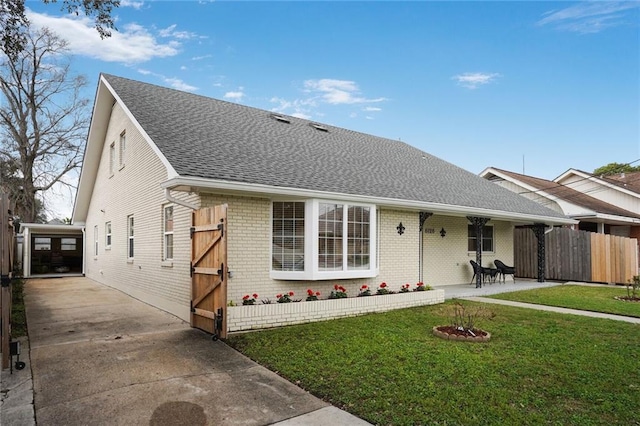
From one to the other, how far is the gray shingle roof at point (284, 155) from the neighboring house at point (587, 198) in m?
4.03

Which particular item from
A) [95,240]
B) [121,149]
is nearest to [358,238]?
[121,149]

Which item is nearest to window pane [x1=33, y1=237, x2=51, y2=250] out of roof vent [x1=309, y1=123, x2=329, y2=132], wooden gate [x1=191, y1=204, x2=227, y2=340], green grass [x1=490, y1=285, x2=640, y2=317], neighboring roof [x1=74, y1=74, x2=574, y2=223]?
neighboring roof [x1=74, y1=74, x2=574, y2=223]

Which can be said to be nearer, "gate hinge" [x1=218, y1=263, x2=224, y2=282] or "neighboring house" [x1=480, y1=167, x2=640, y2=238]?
"gate hinge" [x1=218, y1=263, x2=224, y2=282]

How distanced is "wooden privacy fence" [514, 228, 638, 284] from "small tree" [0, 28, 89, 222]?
29.6 metres

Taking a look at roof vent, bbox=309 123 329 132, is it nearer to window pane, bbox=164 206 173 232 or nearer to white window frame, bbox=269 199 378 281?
white window frame, bbox=269 199 378 281

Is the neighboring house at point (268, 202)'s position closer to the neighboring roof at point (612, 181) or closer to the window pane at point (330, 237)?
the window pane at point (330, 237)

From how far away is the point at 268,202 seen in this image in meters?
9.08

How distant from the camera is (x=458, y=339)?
22.2 feet

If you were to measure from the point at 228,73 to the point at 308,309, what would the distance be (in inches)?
381

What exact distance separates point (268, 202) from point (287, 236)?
2.84 feet

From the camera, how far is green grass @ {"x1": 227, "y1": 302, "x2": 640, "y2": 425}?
4086mm

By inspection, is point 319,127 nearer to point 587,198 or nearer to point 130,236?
point 130,236

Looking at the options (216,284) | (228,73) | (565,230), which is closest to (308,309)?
(216,284)

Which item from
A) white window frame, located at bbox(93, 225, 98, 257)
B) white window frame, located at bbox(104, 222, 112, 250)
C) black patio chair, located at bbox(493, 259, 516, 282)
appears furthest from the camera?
white window frame, located at bbox(93, 225, 98, 257)
